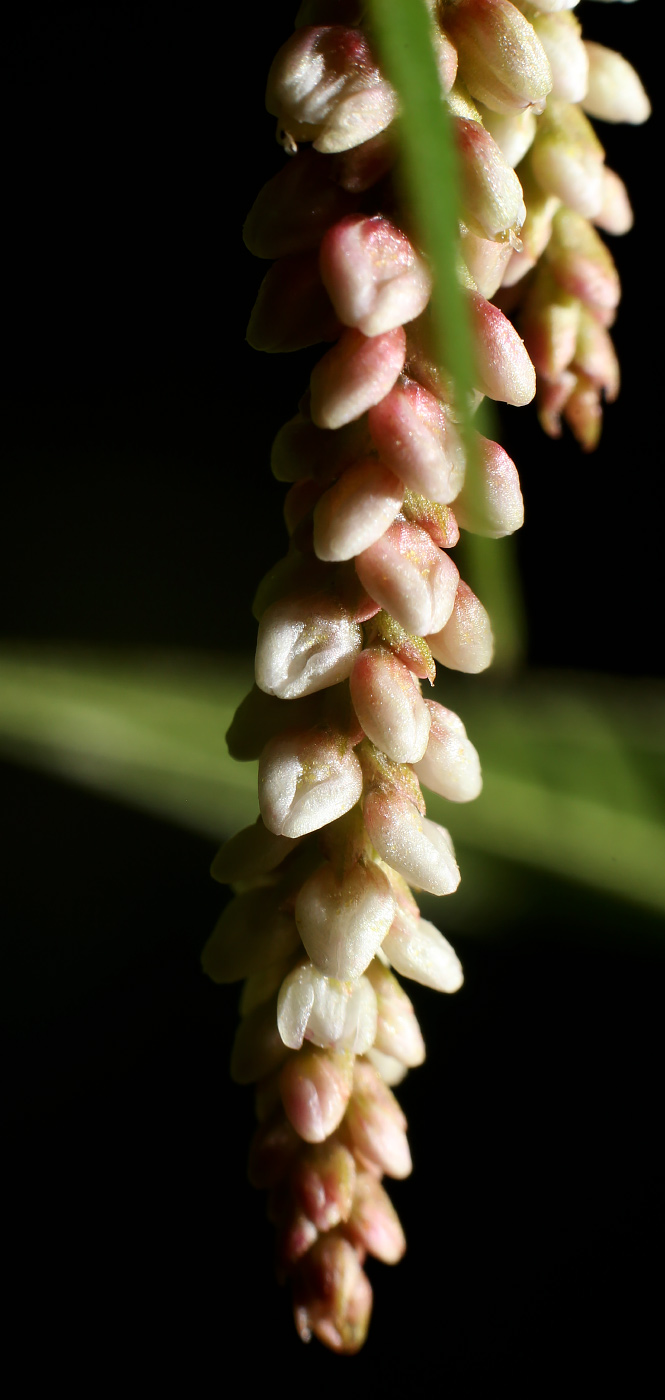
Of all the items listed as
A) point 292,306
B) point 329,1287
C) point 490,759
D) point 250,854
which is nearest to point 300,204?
point 292,306

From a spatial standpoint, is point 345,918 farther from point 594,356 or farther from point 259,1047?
point 594,356

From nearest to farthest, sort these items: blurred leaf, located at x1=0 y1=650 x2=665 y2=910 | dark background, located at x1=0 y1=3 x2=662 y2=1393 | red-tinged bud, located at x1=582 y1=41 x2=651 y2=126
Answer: red-tinged bud, located at x1=582 y1=41 x2=651 y2=126
blurred leaf, located at x1=0 y1=650 x2=665 y2=910
dark background, located at x1=0 y1=3 x2=662 y2=1393

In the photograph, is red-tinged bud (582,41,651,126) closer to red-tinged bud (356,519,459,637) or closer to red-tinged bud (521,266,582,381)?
red-tinged bud (521,266,582,381)

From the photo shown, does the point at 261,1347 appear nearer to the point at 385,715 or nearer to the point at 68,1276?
the point at 68,1276

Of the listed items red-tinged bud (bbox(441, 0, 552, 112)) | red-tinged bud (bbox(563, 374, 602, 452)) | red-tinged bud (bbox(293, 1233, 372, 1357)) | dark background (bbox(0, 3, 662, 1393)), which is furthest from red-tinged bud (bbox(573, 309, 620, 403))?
dark background (bbox(0, 3, 662, 1393))

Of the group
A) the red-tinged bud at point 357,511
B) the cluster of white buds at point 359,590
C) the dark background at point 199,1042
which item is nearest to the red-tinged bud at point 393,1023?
the cluster of white buds at point 359,590
